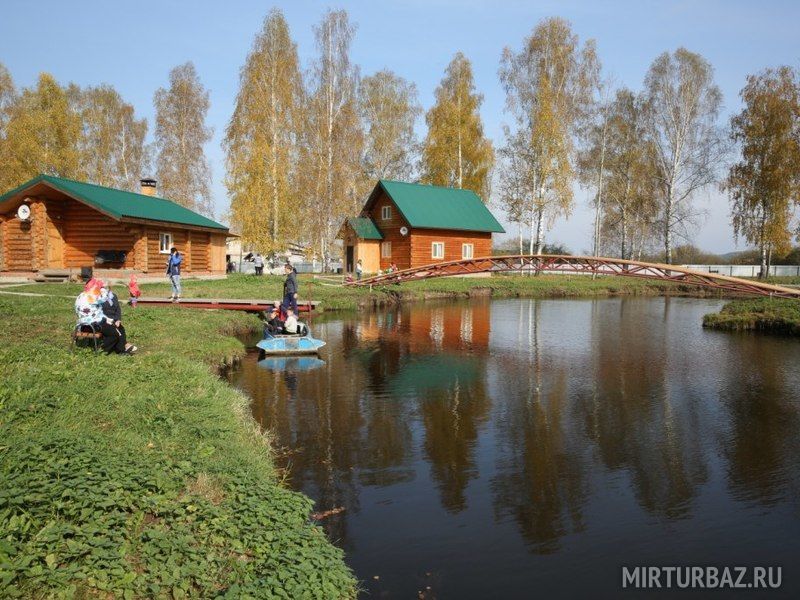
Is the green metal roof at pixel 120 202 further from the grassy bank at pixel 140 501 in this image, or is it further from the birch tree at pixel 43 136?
the grassy bank at pixel 140 501

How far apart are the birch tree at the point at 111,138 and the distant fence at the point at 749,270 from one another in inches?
2114

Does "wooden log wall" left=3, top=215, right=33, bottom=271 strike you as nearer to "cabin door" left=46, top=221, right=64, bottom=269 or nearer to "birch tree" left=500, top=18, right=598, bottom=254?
"cabin door" left=46, top=221, right=64, bottom=269

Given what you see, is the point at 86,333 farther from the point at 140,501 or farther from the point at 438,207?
the point at 438,207

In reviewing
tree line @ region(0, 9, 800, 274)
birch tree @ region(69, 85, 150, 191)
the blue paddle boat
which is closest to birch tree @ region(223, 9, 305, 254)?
tree line @ region(0, 9, 800, 274)

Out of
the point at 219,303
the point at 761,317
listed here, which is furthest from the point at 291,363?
the point at 761,317

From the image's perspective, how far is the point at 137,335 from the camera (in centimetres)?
1514

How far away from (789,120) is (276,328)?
1759 inches

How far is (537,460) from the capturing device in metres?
9.53

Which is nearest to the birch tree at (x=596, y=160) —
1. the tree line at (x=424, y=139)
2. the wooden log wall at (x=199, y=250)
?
the tree line at (x=424, y=139)

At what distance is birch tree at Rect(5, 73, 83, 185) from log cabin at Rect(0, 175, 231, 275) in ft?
44.1

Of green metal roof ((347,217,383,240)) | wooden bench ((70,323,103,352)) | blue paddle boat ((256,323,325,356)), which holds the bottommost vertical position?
blue paddle boat ((256,323,325,356))

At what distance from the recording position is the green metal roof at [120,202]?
94.6 ft

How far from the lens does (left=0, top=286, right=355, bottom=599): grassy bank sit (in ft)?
15.7

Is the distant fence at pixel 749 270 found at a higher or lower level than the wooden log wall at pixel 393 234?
lower
